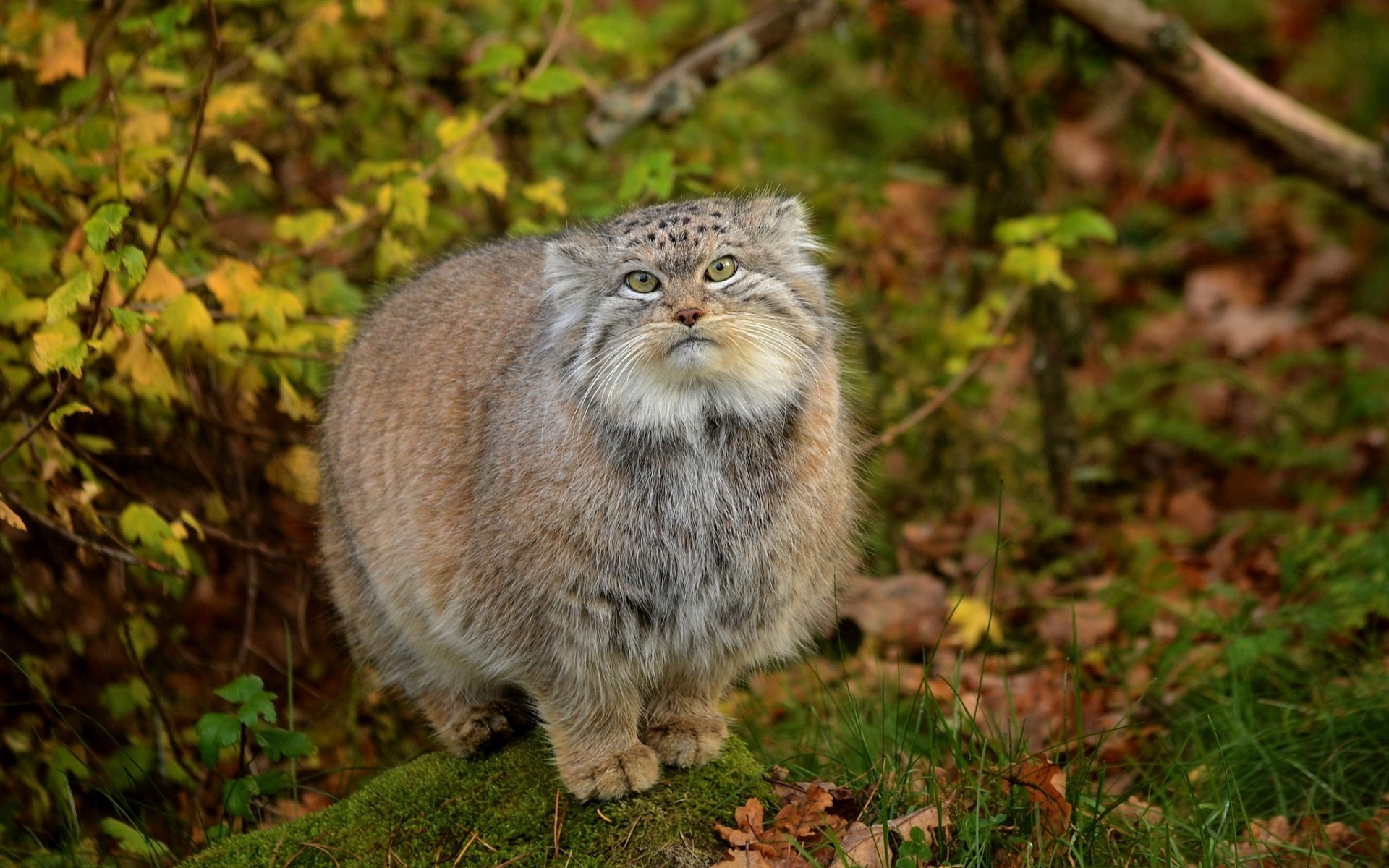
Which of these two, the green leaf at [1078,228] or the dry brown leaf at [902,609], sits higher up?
the green leaf at [1078,228]

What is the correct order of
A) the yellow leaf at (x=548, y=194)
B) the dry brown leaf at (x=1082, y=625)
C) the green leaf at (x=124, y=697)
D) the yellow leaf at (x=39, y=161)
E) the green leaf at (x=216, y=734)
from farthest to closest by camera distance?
the dry brown leaf at (x=1082, y=625), the yellow leaf at (x=548, y=194), the green leaf at (x=124, y=697), the yellow leaf at (x=39, y=161), the green leaf at (x=216, y=734)

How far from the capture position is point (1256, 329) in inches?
352

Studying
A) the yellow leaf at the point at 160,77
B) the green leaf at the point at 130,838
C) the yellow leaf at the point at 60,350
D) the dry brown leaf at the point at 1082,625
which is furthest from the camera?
the dry brown leaf at the point at 1082,625

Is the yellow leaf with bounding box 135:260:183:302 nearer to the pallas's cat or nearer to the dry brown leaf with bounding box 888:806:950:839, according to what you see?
the pallas's cat

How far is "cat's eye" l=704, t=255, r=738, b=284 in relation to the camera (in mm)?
3840

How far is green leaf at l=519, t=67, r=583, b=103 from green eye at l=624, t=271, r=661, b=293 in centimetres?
165

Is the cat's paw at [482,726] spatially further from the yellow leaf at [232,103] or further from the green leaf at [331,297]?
the yellow leaf at [232,103]

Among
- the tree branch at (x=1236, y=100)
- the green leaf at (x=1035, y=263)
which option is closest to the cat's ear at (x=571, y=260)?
the green leaf at (x=1035, y=263)

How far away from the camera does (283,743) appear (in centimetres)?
402

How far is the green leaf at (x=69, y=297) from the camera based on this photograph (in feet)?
→ 12.8

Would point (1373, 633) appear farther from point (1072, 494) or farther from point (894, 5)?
point (894, 5)

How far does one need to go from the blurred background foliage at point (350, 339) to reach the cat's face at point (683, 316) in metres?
0.74

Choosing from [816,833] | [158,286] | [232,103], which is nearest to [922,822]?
[816,833]

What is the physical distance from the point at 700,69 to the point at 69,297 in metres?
3.15
